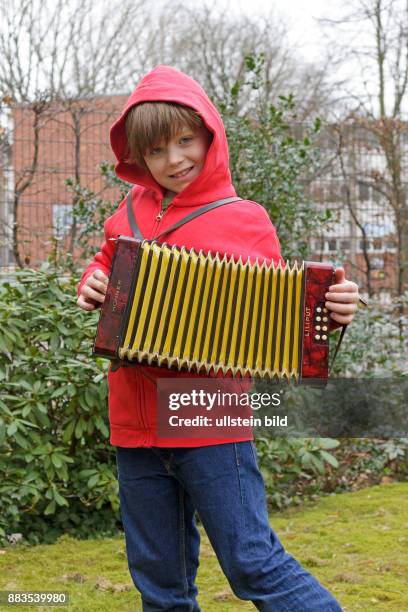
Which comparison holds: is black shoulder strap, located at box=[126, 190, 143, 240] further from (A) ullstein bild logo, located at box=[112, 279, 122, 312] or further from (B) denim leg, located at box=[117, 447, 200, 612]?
(B) denim leg, located at box=[117, 447, 200, 612]

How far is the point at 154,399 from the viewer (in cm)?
224

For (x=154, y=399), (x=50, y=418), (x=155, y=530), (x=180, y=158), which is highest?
Result: (x=180, y=158)

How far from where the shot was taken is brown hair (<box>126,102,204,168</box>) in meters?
2.29

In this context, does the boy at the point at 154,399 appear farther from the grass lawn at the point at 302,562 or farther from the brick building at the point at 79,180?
the brick building at the point at 79,180

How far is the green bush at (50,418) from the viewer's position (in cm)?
382

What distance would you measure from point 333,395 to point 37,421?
1.72m

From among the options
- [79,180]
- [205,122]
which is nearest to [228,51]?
[79,180]

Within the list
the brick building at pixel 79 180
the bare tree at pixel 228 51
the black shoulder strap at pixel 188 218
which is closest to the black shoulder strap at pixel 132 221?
the black shoulder strap at pixel 188 218

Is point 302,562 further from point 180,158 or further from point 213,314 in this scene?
point 180,158

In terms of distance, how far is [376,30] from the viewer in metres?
10.9

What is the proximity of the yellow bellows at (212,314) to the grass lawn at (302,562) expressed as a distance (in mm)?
1358

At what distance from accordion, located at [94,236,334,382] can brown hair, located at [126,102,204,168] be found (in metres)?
0.32

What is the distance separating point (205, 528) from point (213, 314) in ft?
1.85

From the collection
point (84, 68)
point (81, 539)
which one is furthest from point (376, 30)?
point (81, 539)
